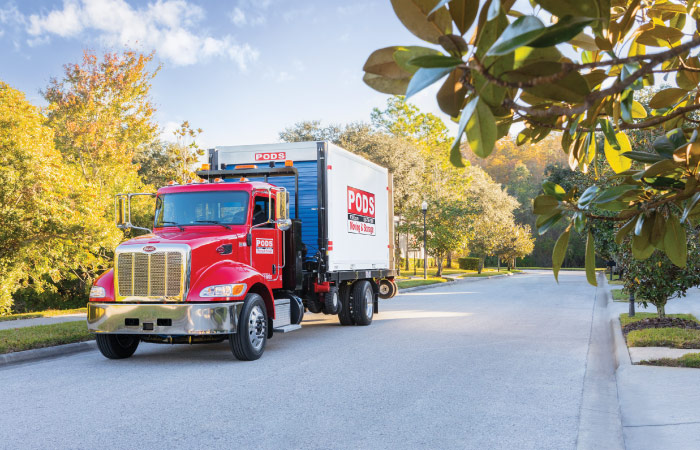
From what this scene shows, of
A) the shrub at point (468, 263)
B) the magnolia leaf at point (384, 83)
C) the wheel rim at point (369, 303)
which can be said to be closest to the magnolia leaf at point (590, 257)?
the magnolia leaf at point (384, 83)

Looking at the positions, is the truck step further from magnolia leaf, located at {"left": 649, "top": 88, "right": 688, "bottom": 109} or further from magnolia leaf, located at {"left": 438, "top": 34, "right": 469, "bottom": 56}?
magnolia leaf, located at {"left": 438, "top": 34, "right": 469, "bottom": 56}

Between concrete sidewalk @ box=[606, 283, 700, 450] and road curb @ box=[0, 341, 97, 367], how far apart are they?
8.34m

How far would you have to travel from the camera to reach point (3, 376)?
8188 millimetres

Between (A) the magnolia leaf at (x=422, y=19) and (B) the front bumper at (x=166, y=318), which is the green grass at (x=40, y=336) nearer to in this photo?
(B) the front bumper at (x=166, y=318)

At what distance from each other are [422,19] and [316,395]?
612 centimetres

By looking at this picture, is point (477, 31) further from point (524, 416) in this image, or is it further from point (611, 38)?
point (524, 416)

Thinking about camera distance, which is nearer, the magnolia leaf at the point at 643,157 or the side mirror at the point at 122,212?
the magnolia leaf at the point at 643,157

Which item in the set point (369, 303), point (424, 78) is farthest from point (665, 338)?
point (424, 78)

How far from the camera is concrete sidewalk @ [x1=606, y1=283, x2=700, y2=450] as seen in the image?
5219mm

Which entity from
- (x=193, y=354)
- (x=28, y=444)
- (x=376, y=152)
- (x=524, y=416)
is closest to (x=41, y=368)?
(x=193, y=354)

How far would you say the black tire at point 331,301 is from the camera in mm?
12375

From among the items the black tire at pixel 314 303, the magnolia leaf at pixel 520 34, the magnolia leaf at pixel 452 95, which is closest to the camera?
the magnolia leaf at pixel 520 34

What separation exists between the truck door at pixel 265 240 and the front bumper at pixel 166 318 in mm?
1592

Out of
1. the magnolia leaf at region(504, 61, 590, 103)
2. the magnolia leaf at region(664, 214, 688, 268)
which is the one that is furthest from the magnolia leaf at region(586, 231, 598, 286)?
the magnolia leaf at region(504, 61, 590, 103)
